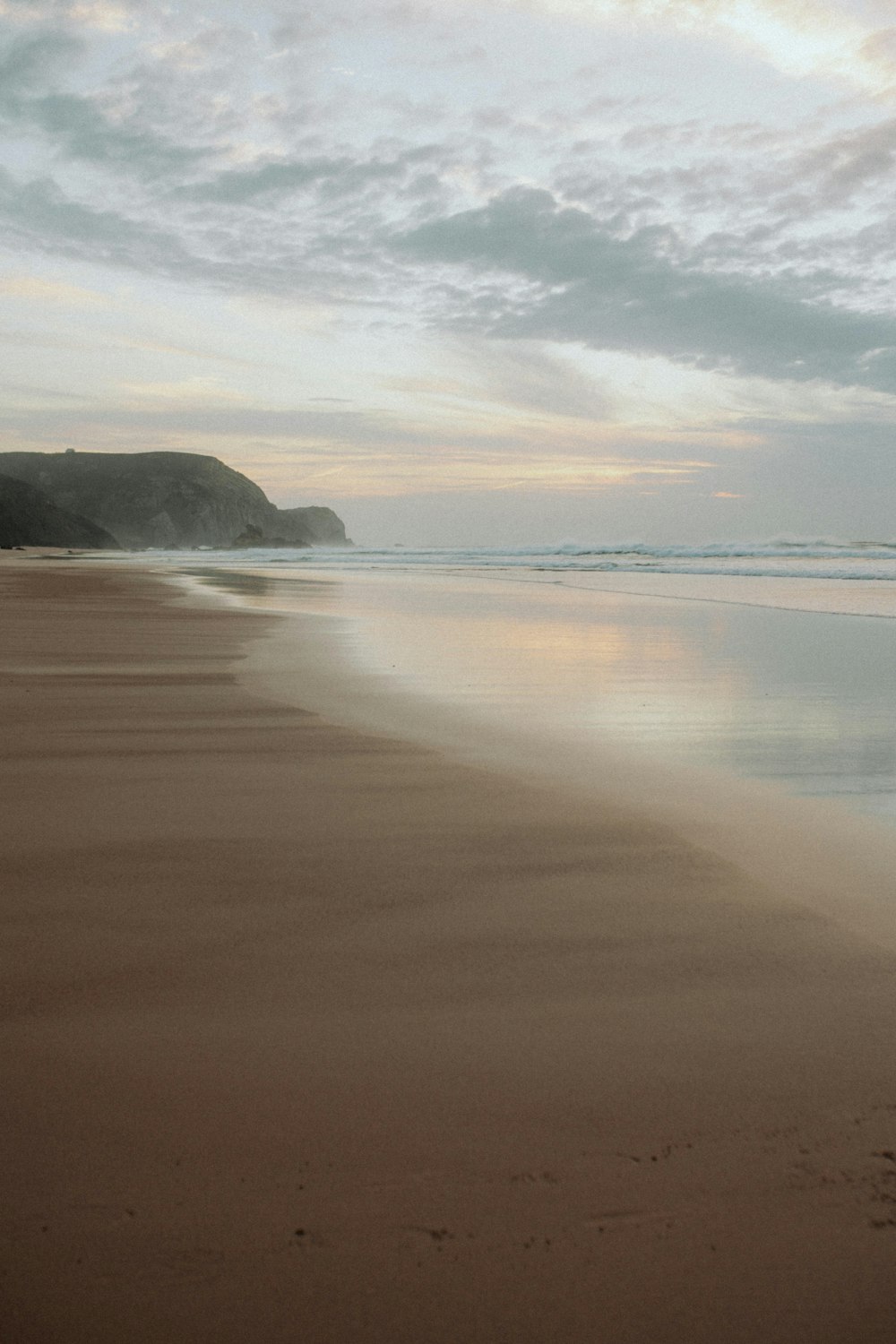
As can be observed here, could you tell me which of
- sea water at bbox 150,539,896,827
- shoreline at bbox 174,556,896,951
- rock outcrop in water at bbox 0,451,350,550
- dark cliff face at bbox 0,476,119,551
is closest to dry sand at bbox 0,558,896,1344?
shoreline at bbox 174,556,896,951

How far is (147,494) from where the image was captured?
152 metres

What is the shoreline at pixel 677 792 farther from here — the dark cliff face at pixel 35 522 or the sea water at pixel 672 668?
the dark cliff face at pixel 35 522

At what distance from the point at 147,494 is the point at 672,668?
510 ft

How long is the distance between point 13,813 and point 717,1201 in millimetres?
2722

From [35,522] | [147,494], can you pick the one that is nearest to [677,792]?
[35,522]

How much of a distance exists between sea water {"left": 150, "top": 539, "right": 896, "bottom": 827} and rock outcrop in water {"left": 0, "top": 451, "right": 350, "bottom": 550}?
13205cm

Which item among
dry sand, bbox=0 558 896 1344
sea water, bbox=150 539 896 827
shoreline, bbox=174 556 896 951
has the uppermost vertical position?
sea water, bbox=150 539 896 827

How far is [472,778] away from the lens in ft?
13.0

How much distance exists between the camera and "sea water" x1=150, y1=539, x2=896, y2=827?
4.54m

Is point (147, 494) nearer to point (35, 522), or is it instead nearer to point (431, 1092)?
point (35, 522)

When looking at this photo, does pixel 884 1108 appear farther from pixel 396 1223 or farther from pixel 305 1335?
pixel 305 1335

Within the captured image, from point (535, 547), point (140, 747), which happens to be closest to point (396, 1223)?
point (140, 747)

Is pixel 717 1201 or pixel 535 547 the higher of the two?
pixel 535 547

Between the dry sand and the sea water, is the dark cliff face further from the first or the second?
the dry sand
